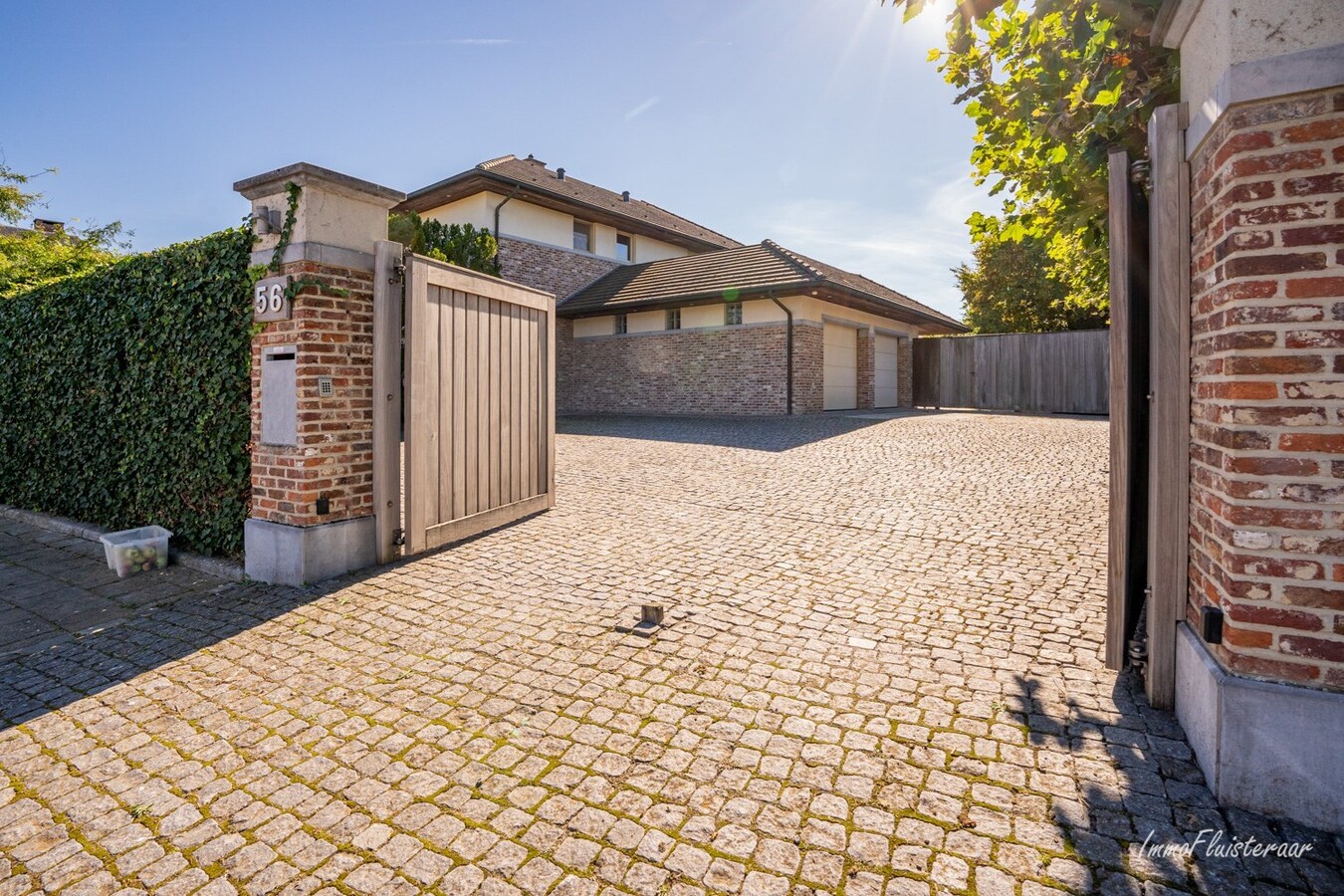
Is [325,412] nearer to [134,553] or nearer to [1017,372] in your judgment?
[134,553]

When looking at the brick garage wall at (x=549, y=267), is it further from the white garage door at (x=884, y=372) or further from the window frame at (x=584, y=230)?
the white garage door at (x=884, y=372)

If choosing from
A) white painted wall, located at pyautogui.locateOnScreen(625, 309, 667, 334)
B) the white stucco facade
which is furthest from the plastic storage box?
white painted wall, located at pyautogui.locateOnScreen(625, 309, 667, 334)

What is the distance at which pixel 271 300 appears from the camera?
179 inches

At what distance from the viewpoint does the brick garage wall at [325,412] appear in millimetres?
4457

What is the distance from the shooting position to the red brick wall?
1572 centimetres

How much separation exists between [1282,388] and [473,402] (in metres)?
4.97

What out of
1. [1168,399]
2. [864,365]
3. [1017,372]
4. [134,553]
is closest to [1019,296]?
[1017,372]

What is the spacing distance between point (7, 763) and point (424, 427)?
289 centimetres

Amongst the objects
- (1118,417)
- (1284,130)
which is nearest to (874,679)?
(1118,417)

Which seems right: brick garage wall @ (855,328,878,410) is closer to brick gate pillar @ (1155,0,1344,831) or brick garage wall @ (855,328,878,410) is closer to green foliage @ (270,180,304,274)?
green foliage @ (270,180,304,274)

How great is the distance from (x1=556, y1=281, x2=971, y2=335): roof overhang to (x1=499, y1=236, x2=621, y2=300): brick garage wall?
1.01 m

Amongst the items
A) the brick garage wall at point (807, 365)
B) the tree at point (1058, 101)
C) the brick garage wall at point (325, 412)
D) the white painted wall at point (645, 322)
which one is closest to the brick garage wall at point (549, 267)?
the white painted wall at point (645, 322)

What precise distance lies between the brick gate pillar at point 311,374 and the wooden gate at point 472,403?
1.08ft

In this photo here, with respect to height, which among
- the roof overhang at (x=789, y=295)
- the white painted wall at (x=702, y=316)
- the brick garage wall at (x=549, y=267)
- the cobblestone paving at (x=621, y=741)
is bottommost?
the cobblestone paving at (x=621, y=741)
